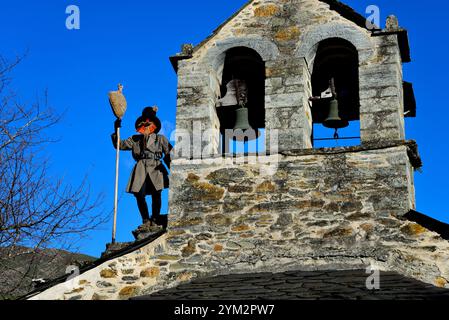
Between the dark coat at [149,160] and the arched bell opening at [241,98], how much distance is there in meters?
0.74

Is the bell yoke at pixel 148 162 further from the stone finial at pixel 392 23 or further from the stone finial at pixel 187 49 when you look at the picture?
the stone finial at pixel 392 23

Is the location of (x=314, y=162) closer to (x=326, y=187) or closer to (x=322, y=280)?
(x=326, y=187)

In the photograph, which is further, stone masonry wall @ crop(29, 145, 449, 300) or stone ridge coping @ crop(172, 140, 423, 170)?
stone ridge coping @ crop(172, 140, 423, 170)

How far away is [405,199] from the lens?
9125 mm

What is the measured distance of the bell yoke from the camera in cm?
1014

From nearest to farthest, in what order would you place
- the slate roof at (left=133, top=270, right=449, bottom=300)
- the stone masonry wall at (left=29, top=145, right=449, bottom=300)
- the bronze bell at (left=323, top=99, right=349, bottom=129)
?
the slate roof at (left=133, top=270, right=449, bottom=300) < the stone masonry wall at (left=29, top=145, right=449, bottom=300) < the bronze bell at (left=323, top=99, right=349, bottom=129)

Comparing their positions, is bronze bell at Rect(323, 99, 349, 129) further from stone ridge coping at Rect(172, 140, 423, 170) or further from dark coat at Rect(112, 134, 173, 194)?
dark coat at Rect(112, 134, 173, 194)

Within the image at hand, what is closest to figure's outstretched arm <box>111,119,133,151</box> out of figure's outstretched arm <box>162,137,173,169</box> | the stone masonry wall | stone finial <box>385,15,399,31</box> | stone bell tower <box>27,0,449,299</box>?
figure's outstretched arm <box>162,137,173,169</box>

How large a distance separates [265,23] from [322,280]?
3458 mm

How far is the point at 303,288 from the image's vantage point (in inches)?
316

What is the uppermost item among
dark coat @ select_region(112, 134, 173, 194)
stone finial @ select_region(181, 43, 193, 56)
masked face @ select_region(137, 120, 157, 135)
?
stone finial @ select_region(181, 43, 193, 56)

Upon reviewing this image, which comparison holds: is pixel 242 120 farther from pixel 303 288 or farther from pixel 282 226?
pixel 303 288

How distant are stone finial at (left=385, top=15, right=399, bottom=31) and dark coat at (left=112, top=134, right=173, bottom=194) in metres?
2.89
